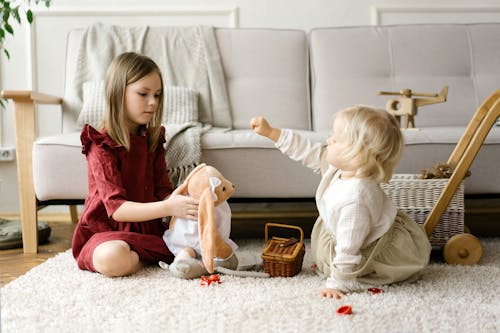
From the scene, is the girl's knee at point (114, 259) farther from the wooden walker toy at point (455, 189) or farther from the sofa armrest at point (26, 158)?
the wooden walker toy at point (455, 189)

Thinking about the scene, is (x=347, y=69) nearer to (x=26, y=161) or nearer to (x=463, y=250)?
(x=463, y=250)

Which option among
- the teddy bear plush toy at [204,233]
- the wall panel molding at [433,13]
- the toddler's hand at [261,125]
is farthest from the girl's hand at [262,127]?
the wall panel molding at [433,13]

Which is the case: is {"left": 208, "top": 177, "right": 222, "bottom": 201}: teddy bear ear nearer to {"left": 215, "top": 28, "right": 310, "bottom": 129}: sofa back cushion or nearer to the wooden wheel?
the wooden wheel

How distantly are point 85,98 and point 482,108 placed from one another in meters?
1.53

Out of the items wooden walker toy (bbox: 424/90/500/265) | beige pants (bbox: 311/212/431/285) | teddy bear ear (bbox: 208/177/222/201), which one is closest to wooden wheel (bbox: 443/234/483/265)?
wooden walker toy (bbox: 424/90/500/265)

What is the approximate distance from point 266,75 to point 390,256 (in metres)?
1.25

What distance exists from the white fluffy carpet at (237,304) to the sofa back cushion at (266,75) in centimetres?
103

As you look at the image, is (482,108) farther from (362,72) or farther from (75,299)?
(75,299)

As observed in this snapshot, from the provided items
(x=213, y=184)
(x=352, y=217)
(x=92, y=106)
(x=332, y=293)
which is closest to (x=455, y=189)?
(x=352, y=217)

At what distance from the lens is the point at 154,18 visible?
2.67 m

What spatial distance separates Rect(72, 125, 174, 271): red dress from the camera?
155 centimetres

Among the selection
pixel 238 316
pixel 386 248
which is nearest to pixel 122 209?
pixel 238 316

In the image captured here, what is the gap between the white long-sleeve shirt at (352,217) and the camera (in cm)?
135

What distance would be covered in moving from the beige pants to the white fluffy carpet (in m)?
0.04
